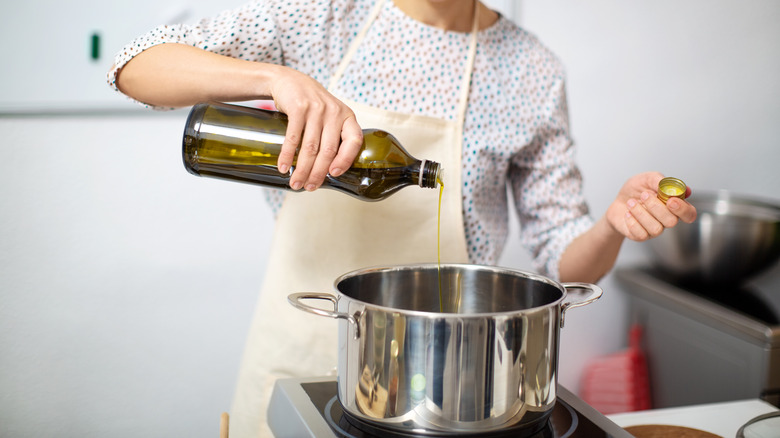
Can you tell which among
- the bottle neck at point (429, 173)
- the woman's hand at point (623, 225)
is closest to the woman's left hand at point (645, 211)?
the woman's hand at point (623, 225)

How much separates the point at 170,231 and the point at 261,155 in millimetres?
1044

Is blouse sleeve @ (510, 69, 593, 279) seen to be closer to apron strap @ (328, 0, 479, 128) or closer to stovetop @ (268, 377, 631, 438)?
apron strap @ (328, 0, 479, 128)

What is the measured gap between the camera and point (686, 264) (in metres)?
1.89

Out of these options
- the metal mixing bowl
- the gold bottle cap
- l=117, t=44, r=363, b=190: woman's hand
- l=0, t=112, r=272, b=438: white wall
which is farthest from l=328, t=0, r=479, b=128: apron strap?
the metal mixing bowl

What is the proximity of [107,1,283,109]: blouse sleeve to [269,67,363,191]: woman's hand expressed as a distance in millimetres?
285

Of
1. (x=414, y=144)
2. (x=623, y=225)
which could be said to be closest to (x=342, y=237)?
(x=414, y=144)

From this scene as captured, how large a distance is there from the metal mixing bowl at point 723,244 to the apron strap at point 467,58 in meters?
0.94

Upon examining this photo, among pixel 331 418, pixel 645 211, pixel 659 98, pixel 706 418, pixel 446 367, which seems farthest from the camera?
pixel 659 98

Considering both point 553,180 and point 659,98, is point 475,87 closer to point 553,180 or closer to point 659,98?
point 553,180

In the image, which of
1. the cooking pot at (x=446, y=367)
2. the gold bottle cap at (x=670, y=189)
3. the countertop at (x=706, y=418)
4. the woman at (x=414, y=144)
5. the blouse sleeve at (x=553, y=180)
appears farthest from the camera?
the blouse sleeve at (x=553, y=180)

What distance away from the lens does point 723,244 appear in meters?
1.79

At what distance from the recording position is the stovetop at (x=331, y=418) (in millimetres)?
680

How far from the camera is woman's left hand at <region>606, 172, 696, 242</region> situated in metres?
0.89

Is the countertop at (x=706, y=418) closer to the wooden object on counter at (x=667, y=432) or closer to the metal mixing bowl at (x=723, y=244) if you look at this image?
the wooden object on counter at (x=667, y=432)
